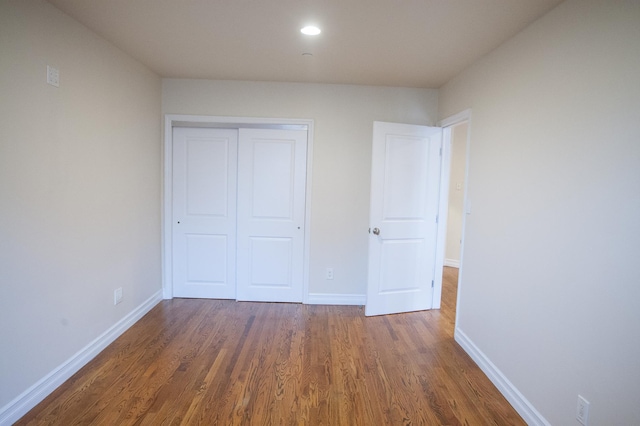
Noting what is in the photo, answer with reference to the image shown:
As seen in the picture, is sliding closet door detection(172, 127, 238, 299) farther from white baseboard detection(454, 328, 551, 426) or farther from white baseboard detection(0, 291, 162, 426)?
white baseboard detection(454, 328, 551, 426)

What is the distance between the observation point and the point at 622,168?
1.37 m

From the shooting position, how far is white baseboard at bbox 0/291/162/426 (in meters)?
1.75

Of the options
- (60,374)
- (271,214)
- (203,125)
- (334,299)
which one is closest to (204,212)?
(271,214)

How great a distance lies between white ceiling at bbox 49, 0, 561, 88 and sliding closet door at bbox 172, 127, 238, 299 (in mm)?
751

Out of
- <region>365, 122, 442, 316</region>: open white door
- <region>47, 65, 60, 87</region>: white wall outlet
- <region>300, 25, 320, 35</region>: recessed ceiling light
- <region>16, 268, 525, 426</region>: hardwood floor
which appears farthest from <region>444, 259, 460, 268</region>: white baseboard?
<region>47, 65, 60, 87</region>: white wall outlet

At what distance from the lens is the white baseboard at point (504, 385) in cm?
182

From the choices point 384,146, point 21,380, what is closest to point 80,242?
point 21,380

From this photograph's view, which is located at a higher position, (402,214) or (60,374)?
(402,214)

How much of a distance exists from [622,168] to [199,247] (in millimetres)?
3505

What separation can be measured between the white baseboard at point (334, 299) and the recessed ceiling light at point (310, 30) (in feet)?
8.41

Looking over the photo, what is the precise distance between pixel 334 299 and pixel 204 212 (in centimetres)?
174

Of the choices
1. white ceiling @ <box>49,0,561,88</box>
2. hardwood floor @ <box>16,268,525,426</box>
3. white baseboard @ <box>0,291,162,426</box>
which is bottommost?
hardwood floor @ <box>16,268,525,426</box>

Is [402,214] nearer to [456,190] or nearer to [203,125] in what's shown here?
[203,125]

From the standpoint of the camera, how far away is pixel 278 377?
2225 millimetres
